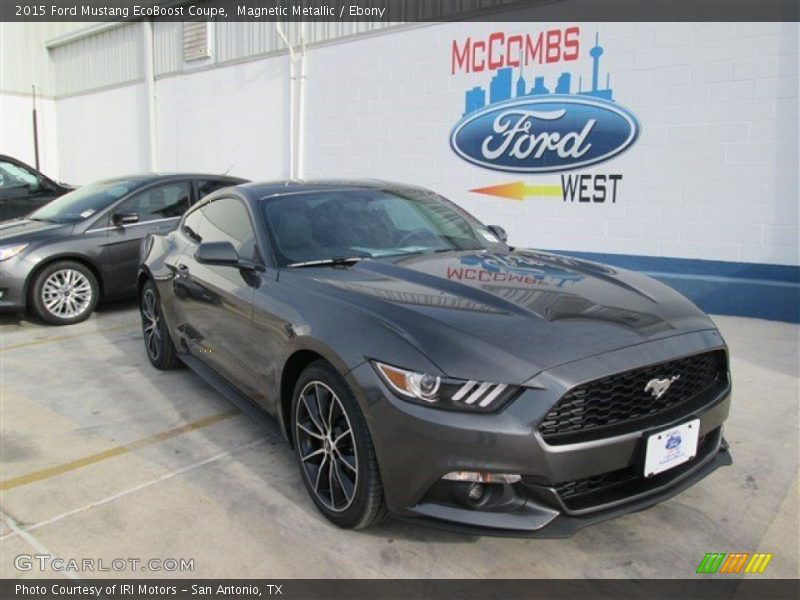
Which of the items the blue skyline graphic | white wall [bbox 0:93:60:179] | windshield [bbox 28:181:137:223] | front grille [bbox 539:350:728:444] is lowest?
front grille [bbox 539:350:728:444]

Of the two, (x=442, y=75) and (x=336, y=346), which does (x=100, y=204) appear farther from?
(x=336, y=346)

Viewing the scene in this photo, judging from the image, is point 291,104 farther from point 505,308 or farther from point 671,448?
point 671,448

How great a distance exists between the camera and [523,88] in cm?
790

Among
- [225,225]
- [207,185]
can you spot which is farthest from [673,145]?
[207,185]

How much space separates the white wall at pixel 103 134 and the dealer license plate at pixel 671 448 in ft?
45.9

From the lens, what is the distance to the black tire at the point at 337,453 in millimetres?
2584

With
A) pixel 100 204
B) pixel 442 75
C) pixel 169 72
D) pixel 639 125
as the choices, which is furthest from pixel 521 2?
pixel 169 72

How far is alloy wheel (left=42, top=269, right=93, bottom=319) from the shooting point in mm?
6715

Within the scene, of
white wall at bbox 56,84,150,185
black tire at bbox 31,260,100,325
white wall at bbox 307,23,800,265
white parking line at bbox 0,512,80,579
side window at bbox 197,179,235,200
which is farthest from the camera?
white wall at bbox 56,84,150,185

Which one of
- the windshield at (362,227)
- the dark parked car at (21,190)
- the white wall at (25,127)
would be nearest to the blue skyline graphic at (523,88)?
the windshield at (362,227)

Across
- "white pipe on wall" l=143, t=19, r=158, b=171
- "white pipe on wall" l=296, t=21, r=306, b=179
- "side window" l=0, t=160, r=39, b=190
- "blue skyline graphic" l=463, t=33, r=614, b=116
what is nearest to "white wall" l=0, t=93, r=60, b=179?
"white pipe on wall" l=143, t=19, r=158, b=171

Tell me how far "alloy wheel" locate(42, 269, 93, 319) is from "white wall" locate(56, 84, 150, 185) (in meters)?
8.23

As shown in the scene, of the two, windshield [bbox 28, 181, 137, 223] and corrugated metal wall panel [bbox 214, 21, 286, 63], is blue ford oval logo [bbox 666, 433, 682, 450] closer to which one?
windshield [bbox 28, 181, 137, 223]

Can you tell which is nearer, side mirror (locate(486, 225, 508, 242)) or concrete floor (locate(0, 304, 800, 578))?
concrete floor (locate(0, 304, 800, 578))
